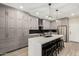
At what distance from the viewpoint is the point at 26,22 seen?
3.04m

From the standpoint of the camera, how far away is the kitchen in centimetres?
293

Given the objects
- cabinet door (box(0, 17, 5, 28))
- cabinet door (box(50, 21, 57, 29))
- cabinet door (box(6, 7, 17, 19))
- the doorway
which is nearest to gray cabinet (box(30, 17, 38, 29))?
cabinet door (box(50, 21, 57, 29))

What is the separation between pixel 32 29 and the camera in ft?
10.1

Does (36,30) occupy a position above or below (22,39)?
above

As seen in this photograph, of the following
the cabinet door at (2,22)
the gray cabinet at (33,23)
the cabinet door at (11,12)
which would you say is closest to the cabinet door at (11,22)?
the cabinet door at (11,12)

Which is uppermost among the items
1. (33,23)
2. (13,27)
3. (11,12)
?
(11,12)

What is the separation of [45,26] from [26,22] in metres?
0.79

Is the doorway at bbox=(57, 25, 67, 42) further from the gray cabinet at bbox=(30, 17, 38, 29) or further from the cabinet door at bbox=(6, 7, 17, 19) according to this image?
the cabinet door at bbox=(6, 7, 17, 19)

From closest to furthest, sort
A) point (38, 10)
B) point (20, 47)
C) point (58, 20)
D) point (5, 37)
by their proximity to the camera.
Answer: point (58, 20)
point (20, 47)
point (5, 37)
point (38, 10)

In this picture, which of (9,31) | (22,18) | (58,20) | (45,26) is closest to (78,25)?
(58,20)

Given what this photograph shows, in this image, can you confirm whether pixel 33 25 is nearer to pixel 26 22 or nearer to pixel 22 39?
pixel 26 22

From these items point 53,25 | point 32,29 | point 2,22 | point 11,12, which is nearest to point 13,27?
point 2,22

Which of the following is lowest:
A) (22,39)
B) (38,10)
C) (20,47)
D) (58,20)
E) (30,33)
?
(20,47)

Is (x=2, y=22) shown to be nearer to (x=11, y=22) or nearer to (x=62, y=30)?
(x=11, y=22)
